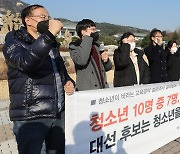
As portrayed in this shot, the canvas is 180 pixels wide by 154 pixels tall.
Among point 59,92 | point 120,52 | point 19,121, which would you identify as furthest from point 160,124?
point 19,121

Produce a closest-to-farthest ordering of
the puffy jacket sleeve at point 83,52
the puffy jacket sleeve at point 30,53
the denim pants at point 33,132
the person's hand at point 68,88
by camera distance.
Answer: the puffy jacket sleeve at point 30,53 → the denim pants at point 33,132 → the person's hand at point 68,88 → the puffy jacket sleeve at point 83,52

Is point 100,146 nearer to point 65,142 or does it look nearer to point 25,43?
point 65,142

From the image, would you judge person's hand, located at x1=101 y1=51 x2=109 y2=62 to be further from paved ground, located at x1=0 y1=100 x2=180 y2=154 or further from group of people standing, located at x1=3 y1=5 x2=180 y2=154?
paved ground, located at x1=0 y1=100 x2=180 y2=154

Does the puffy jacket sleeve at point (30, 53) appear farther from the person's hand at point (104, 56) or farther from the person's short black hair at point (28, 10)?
the person's hand at point (104, 56)

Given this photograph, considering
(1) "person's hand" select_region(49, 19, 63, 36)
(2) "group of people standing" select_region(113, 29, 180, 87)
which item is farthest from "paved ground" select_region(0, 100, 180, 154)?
(1) "person's hand" select_region(49, 19, 63, 36)

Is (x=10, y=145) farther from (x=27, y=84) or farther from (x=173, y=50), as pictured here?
(x=173, y=50)

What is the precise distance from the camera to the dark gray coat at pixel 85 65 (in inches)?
117

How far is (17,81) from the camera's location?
2.13 m

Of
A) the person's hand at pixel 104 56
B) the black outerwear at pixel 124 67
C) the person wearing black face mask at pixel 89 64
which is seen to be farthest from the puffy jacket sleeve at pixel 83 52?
the black outerwear at pixel 124 67

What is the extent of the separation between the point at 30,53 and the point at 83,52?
3.63 ft

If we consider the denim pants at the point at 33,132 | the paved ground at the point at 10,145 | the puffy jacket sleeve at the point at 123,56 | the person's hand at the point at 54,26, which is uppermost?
the person's hand at the point at 54,26

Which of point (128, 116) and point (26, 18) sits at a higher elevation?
point (26, 18)

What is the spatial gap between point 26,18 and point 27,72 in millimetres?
491

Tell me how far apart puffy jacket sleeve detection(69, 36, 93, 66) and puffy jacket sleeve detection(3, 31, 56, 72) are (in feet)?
3.16
